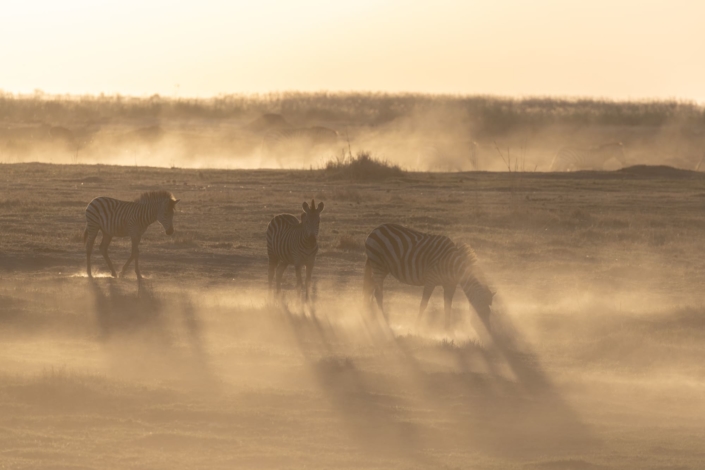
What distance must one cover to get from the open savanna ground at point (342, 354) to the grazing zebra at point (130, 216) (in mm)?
604

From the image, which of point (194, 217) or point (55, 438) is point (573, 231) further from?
point (55, 438)

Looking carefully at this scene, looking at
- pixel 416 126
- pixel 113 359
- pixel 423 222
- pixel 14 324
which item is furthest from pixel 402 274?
pixel 416 126

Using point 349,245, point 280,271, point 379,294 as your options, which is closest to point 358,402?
point 379,294

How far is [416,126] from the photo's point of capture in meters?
63.8

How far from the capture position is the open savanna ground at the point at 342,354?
28.8 ft

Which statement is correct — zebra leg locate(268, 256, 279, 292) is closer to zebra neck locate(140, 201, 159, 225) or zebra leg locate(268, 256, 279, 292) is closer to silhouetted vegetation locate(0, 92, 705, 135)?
zebra neck locate(140, 201, 159, 225)

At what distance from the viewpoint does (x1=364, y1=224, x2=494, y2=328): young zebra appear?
1311 centimetres

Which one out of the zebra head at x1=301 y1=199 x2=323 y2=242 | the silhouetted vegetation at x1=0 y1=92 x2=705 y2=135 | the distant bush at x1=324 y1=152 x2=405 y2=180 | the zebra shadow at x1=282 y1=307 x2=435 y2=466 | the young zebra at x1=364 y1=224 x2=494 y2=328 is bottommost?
the zebra shadow at x1=282 y1=307 x2=435 y2=466

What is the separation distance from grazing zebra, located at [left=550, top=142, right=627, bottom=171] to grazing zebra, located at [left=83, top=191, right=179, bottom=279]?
29347 millimetres

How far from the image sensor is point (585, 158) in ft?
145

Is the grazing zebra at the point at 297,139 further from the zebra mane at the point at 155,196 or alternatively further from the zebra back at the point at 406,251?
the zebra back at the point at 406,251

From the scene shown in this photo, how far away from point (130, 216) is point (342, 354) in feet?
18.4

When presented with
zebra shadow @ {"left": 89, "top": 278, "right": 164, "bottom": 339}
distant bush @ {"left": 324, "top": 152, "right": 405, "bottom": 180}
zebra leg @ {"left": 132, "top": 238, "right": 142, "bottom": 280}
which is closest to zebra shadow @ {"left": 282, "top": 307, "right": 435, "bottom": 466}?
zebra shadow @ {"left": 89, "top": 278, "right": 164, "bottom": 339}

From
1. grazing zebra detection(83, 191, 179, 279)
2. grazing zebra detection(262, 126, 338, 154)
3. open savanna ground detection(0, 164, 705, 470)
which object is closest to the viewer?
open savanna ground detection(0, 164, 705, 470)
